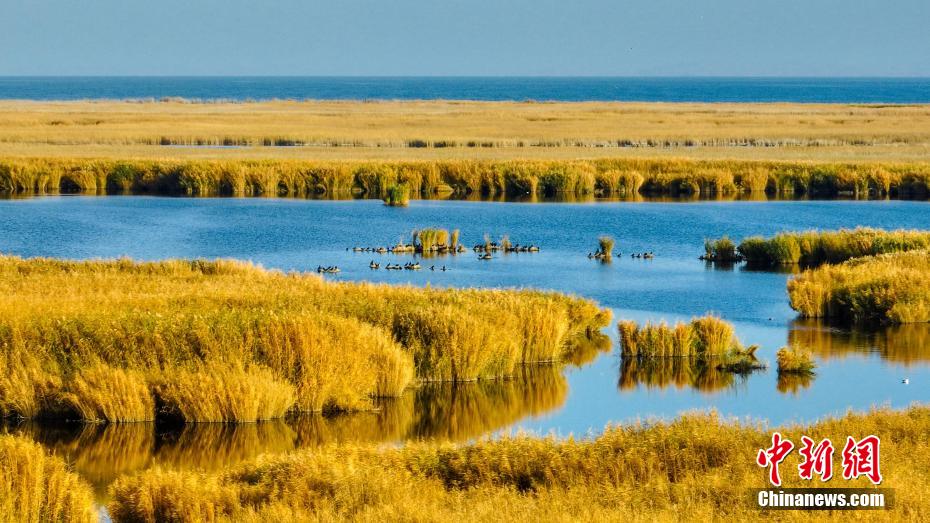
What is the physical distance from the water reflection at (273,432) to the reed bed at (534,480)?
238cm

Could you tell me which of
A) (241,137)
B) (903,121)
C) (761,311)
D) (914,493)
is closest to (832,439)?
(914,493)

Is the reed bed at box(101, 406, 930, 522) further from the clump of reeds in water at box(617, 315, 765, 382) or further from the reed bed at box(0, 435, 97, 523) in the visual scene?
the clump of reeds in water at box(617, 315, 765, 382)

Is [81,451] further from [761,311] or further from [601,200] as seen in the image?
[601,200]

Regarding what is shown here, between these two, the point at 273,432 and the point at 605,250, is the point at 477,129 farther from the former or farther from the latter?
the point at 273,432

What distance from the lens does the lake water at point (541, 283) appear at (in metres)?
17.9

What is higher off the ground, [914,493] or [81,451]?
[914,493]

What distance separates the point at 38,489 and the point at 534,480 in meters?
4.72

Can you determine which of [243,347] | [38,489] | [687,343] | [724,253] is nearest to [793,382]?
[687,343]

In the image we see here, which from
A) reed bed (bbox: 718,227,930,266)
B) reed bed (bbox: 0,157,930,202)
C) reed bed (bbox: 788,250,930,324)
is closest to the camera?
reed bed (bbox: 788,250,930,324)

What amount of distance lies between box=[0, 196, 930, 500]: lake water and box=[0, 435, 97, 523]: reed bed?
289 centimetres

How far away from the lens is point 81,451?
1688 centimetres

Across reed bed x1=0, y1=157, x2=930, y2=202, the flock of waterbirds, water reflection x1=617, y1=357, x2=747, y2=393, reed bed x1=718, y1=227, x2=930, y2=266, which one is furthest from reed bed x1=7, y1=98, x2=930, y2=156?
water reflection x1=617, y1=357, x2=747, y2=393

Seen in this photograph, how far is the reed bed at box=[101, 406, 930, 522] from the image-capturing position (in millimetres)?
11445

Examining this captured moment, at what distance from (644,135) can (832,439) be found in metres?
70.4
